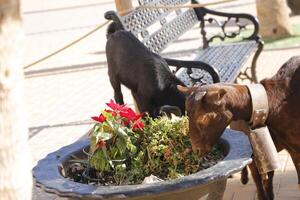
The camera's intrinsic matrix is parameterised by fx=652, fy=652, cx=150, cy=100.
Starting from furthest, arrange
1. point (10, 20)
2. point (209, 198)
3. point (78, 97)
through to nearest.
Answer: point (78, 97) → point (209, 198) → point (10, 20)

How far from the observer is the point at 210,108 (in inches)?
142

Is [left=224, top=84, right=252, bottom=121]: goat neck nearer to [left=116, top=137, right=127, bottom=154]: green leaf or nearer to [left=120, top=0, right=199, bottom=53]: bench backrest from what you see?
[left=116, top=137, right=127, bottom=154]: green leaf

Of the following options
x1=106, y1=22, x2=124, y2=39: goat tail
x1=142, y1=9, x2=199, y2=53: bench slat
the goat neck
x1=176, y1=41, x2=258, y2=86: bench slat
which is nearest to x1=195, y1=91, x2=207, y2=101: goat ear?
the goat neck

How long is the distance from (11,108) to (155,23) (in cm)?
536

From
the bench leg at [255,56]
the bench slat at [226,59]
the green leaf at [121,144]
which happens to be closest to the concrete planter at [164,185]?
the green leaf at [121,144]

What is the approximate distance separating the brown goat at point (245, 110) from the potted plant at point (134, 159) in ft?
0.41

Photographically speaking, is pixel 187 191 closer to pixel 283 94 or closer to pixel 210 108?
pixel 210 108

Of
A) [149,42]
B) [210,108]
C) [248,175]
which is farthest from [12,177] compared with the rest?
[149,42]

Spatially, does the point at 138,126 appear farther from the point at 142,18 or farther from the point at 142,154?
the point at 142,18

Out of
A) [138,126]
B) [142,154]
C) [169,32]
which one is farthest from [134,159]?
[169,32]

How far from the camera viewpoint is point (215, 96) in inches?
141

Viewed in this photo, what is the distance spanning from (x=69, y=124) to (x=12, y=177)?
6458 mm

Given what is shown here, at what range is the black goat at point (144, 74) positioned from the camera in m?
5.08

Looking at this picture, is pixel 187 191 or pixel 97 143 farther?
pixel 97 143
